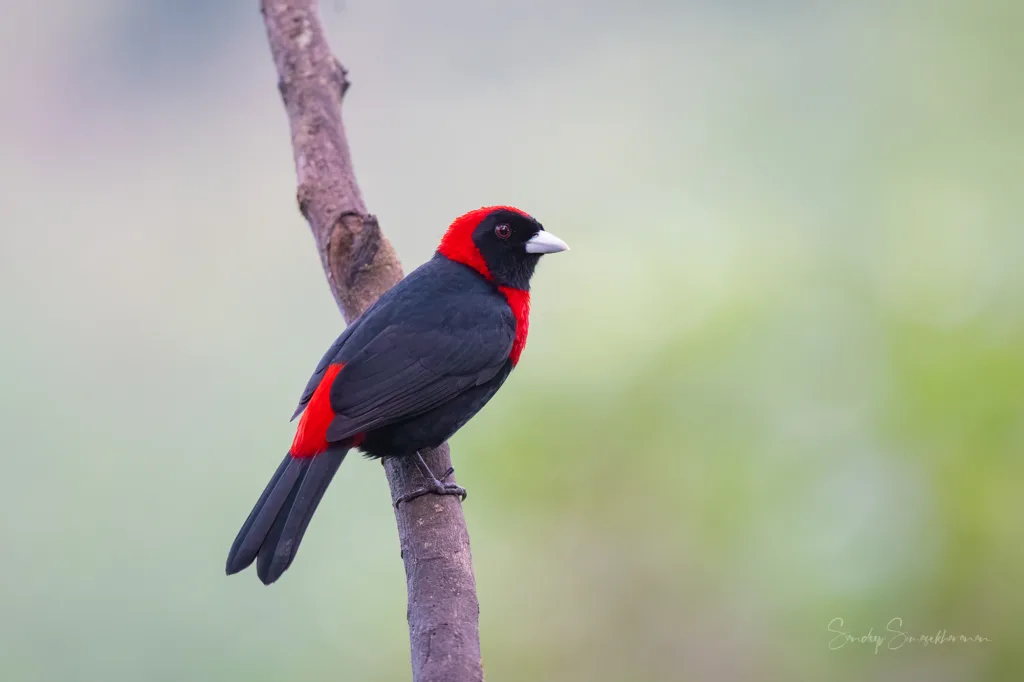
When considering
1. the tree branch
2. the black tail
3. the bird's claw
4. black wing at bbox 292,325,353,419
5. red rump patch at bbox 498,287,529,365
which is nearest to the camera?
the tree branch

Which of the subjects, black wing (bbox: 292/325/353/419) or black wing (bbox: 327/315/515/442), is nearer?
black wing (bbox: 327/315/515/442)

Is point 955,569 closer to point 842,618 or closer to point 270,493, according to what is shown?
point 842,618

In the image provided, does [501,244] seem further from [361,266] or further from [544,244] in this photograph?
[361,266]

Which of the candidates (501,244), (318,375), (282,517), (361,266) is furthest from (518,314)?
(282,517)

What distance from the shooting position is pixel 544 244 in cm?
336

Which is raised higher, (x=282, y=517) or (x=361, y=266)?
(x=361, y=266)

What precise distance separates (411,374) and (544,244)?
0.80 m

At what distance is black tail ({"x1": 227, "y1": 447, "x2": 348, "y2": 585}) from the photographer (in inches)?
92.9

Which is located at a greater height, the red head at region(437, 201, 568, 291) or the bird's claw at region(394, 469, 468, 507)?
the red head at region(437, 201, 568, 291)

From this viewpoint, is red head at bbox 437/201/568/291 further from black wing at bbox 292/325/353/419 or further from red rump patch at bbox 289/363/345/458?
red rump patch at bbox 289/363/345/458

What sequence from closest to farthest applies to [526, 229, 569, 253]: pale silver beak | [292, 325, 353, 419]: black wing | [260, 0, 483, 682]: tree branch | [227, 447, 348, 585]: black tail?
[260, 0, 483, 682]: tree branch → [227, 447, 348, 585]: black tail → [292, 325, 353, 419]: black wing → [526, 229, 569, 253]: pale silver beak

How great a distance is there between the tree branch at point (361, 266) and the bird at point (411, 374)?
12 cm

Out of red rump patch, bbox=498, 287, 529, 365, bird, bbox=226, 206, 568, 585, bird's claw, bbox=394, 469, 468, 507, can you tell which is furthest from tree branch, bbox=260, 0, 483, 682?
red rump patch, bbox=498, 287, 529, 365

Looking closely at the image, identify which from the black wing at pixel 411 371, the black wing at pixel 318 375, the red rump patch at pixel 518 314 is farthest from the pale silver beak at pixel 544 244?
the black wing at pixel 318 375
